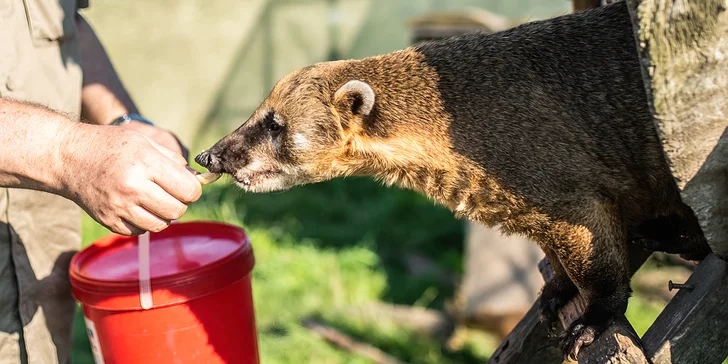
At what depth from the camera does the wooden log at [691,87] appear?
1.39 metres

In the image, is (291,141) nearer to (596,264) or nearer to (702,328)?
(596,264)

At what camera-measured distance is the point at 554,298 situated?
8.35ft

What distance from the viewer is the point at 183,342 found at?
2.45 metres

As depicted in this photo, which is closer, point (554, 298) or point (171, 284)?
point (171, 284)

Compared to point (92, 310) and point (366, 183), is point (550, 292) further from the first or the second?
point (366, 183)

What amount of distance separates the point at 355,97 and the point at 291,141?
35 cm

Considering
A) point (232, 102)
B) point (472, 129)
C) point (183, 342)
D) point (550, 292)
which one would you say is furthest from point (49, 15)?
point (232, 102)

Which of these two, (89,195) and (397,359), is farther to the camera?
(397,359)

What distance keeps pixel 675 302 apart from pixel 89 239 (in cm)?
560

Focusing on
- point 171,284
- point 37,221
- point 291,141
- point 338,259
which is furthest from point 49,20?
point 338,259

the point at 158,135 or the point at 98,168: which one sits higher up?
the point at 98,168

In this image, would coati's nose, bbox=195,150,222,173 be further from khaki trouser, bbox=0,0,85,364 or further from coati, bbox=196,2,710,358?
khaki trouser, bbox=0,0,85,364

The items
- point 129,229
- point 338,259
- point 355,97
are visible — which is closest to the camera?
point 129,229

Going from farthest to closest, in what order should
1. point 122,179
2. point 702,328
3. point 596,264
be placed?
point 596,264
point 122,179
point 702,328
